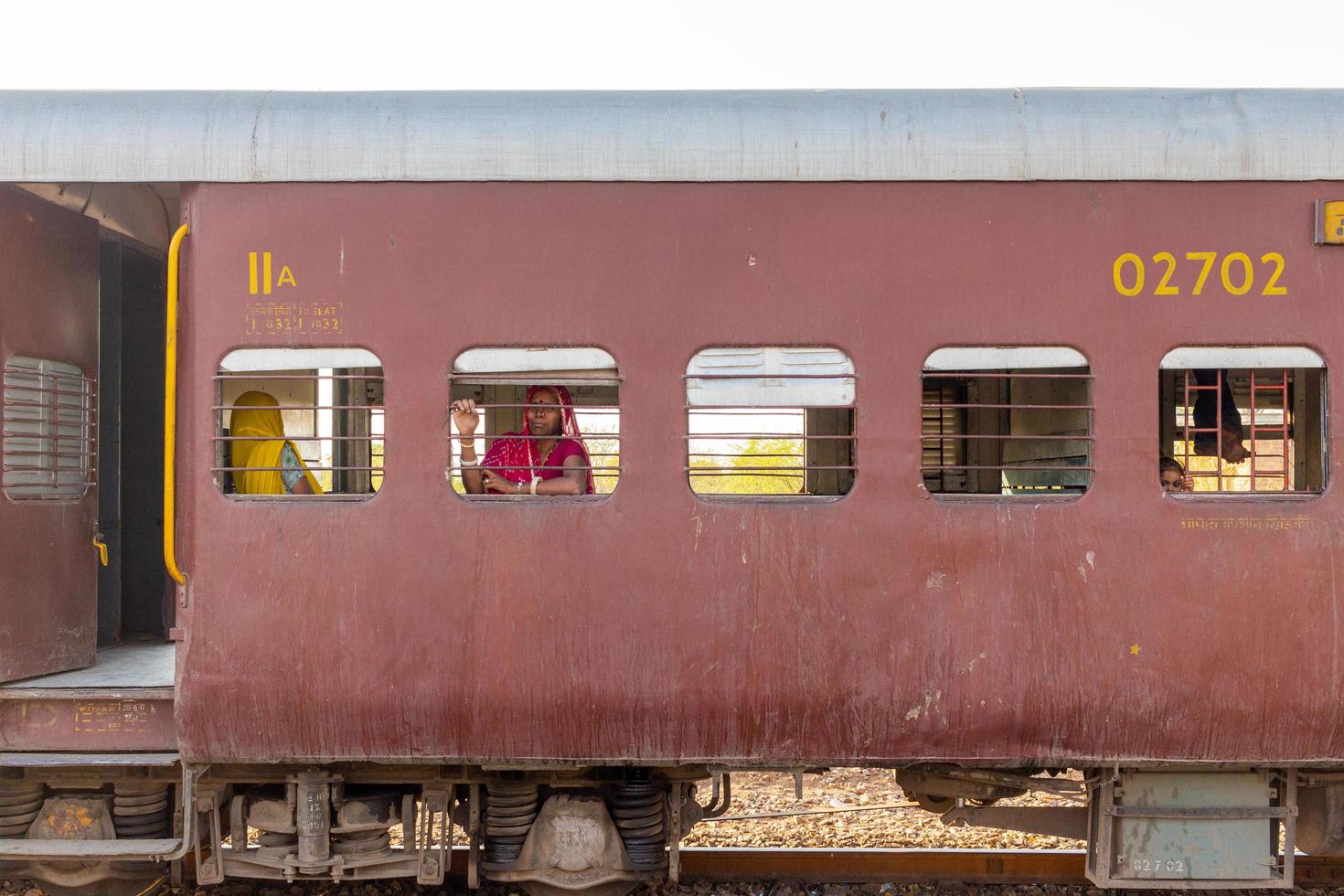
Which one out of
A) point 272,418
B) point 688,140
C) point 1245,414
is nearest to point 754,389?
point 688,140

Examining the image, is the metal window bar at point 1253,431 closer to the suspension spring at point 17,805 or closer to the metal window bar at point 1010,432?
the metal window bar at point 1010,432

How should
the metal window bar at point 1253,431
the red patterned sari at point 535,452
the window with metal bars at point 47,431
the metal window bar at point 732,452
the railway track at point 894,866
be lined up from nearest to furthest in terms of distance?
the metal window bar at point 732,452, the metal window bar at point 1253,431, the red patterned sari at point 535,452, the window with metal bars at point 47,431, the railway track at point 894,866

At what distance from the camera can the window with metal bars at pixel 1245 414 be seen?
12.8 ft

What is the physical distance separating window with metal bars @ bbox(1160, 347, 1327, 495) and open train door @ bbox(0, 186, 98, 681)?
4.39 meters

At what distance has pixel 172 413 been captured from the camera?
156 inches

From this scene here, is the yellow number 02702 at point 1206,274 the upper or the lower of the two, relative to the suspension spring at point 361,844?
upper

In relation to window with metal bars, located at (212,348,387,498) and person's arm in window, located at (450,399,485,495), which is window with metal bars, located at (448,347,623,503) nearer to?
person's arm in window, located at (450,399,485,495)

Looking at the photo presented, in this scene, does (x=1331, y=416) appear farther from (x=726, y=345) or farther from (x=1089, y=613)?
(x=726, y=345)

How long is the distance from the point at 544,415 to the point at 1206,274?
252 cm

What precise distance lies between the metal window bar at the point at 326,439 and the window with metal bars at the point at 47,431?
0.81 m

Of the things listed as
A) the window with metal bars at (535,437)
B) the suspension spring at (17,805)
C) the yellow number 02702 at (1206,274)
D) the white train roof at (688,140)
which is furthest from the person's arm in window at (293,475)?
the yellow number 02702 at (1206,274)

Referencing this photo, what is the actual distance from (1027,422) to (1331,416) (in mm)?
1349

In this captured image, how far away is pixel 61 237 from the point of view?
4477 mm

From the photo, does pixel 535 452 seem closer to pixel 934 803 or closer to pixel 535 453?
pixel 535 453
